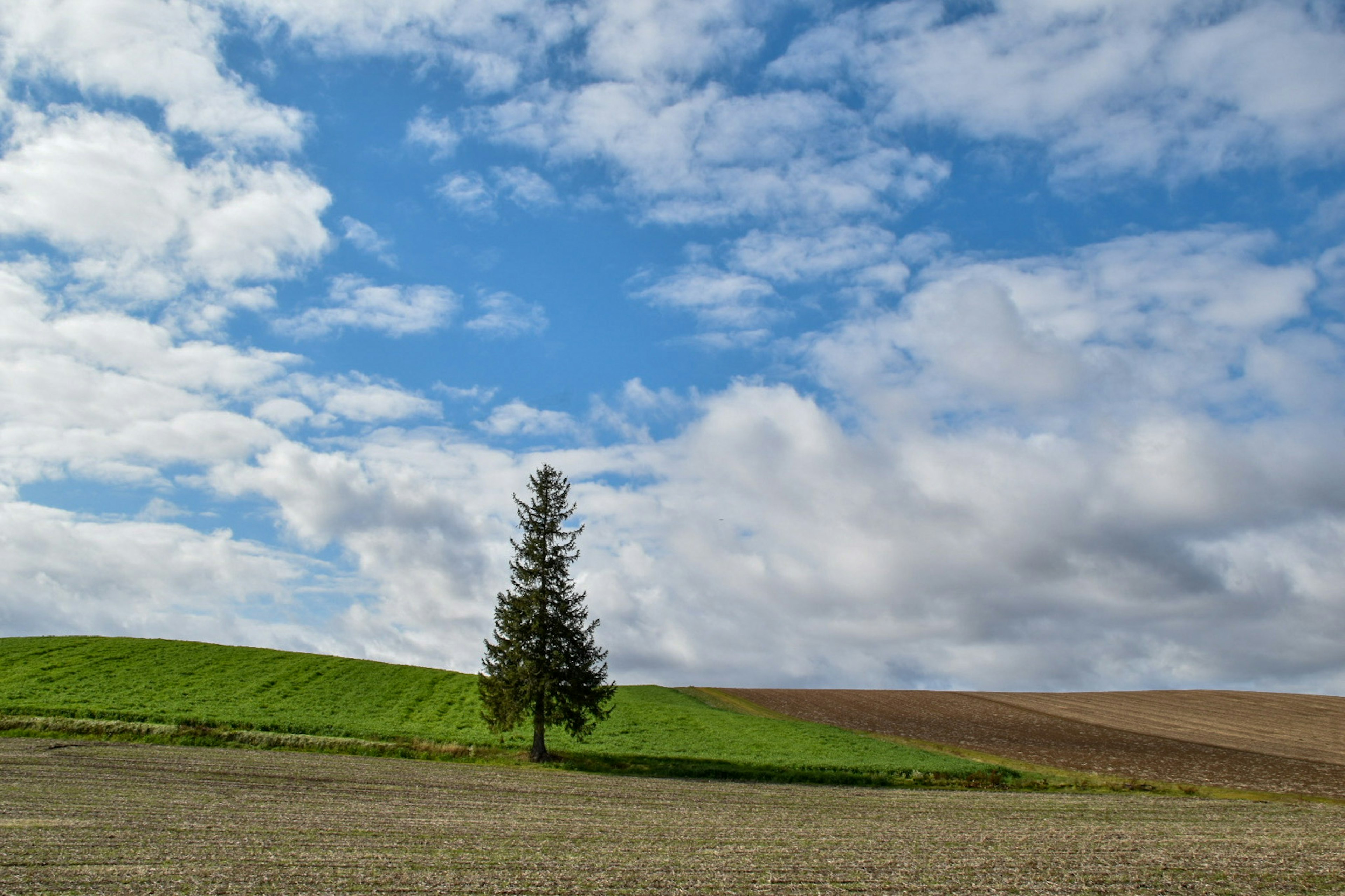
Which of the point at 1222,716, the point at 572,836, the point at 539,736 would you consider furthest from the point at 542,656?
the point at 1222,716

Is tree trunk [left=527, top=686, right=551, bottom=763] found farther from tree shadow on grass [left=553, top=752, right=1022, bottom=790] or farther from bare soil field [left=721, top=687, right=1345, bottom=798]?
bare soil field [left=721, top=687, right=1345, bottom=798]

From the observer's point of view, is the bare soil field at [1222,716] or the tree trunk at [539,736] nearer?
the tree trunk at [539,736]

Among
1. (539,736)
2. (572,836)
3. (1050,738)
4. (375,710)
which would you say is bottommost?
(1050,738)

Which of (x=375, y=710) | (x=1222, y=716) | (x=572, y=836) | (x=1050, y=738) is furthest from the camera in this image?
(x=1222, y=716)

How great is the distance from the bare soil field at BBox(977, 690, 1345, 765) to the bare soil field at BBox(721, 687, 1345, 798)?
63 cm

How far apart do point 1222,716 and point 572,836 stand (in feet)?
225

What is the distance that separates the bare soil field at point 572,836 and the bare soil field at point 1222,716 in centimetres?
2460

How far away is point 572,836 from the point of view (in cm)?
2266

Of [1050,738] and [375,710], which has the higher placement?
[375,710]

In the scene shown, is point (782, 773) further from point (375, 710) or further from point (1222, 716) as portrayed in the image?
point (1222, 716)

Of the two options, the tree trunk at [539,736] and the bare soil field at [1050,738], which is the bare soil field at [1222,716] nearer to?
the bare soil field at [1050,738]

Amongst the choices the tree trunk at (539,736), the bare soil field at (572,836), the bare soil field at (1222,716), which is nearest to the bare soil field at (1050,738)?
the bare soil field at (1222,716)

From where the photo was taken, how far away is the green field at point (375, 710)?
43188 mm

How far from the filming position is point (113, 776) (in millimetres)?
29359
